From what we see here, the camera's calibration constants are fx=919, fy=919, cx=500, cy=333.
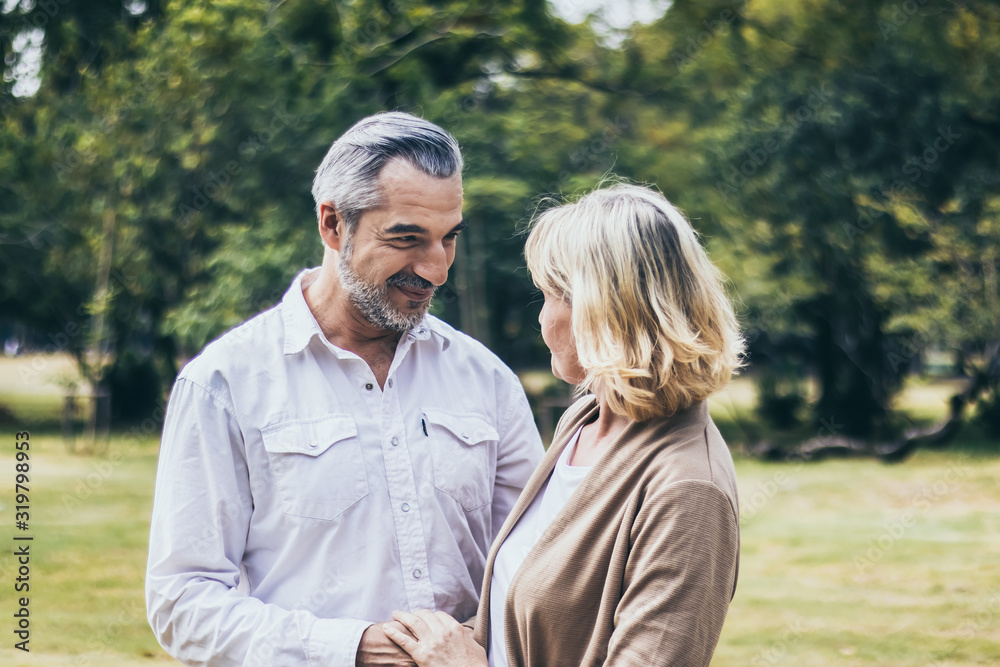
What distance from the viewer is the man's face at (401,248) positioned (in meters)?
2.12

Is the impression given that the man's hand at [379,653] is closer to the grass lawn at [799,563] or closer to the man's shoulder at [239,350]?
the man's shoulder at [239,350]

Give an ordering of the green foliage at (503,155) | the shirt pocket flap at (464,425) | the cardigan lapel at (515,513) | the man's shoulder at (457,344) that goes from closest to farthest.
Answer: the cardigan lapel at (515,513) < the shirt pocket flap at (464,425) < the man's shoulder at (457,344) < the green foliage at (503,155)

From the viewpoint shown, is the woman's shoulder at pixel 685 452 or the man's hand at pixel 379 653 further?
the man's hand at pixel 379 653

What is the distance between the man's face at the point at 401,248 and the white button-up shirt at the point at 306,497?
0.13 m

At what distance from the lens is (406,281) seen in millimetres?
2154

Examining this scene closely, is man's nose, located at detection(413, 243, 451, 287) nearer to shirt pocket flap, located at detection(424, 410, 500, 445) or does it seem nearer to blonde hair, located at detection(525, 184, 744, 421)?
shirt pocket flap, located at detection(424, 410, 500, 445)

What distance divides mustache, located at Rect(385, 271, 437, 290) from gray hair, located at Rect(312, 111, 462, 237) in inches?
6.2

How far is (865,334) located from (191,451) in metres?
14.8

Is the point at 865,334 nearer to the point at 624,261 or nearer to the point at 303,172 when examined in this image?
the point at 303,172

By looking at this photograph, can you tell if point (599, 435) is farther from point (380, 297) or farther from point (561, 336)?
point (380, 297)

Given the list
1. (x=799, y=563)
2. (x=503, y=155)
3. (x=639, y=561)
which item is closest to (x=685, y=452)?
(x=639, y=561)

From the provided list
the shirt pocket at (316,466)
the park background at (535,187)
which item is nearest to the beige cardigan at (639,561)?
the shirt pocket at (316,466)

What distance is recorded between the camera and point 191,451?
1951mm

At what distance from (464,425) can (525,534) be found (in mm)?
385
